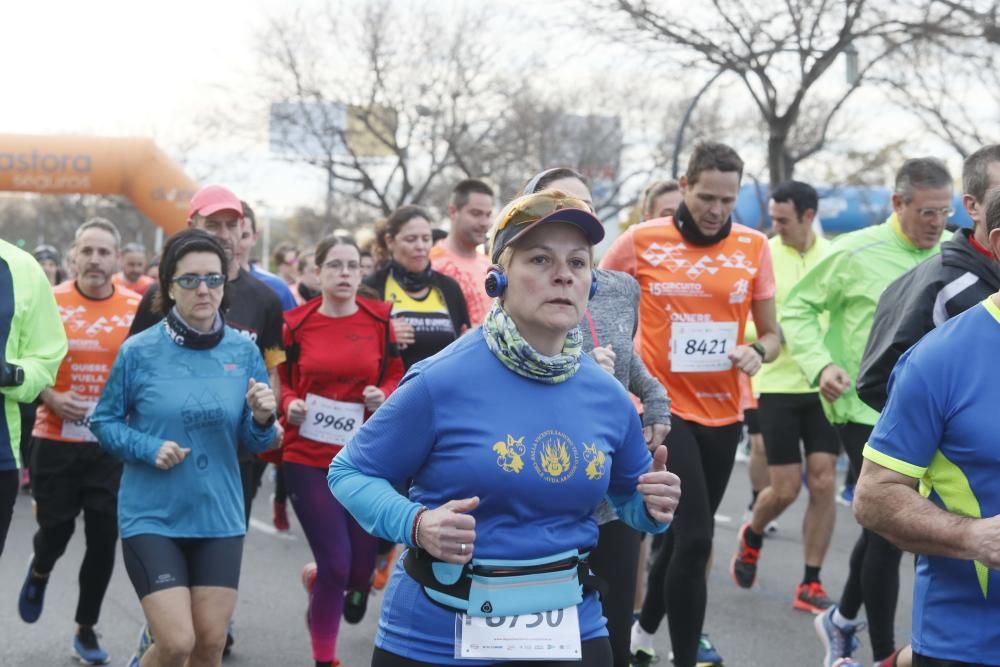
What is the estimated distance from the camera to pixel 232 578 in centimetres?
460

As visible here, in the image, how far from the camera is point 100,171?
19.3 m

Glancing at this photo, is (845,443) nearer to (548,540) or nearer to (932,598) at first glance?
(932,598)

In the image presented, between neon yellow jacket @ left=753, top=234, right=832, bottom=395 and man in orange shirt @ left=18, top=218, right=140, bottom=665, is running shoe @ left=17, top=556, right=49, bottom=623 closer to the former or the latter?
man in orange shirt @ left=18, top=218, right=140, bottom=665

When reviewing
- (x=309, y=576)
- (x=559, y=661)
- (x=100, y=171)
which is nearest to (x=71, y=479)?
(x=309, y=576)

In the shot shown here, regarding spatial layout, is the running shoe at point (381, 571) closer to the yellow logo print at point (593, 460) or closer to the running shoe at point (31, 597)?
the running shoe at point (31, 597)

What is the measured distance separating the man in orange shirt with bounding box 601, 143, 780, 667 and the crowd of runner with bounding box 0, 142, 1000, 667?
0.5 inches

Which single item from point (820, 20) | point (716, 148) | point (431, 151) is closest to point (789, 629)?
point (716, 148)

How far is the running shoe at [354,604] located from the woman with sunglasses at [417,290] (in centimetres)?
122

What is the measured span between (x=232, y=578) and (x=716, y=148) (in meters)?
2.61

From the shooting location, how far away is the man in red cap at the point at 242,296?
228 inches

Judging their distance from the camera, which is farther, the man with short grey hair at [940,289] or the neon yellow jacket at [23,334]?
the neon yellow jacket at [23,334]

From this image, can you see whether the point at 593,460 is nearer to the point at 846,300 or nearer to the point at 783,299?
the point at 846,300

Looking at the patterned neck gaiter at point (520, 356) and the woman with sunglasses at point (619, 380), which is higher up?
the patterned neck gaiter at point (520, 356)

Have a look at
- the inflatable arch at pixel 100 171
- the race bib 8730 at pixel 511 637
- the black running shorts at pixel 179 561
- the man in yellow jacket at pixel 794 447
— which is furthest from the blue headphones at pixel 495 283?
the inflatable arch at pixel 100 171
